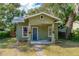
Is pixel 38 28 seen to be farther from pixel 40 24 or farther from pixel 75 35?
pixel 75 35

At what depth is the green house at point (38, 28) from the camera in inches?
122

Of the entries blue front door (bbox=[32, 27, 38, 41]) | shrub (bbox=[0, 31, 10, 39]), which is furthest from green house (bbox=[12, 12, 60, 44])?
shrub (bbox=[0, 31, 10, 39])

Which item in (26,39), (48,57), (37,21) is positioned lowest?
(48,57)

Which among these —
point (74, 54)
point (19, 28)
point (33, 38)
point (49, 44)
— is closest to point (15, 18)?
point (19, 28)

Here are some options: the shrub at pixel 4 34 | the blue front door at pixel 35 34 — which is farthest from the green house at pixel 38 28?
the shrub at pixel 4 34

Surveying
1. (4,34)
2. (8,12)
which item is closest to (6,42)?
(4,34)

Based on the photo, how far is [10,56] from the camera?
3.10m

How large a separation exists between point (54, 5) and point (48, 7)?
0.08 m

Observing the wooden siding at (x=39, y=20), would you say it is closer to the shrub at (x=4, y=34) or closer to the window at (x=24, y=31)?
the window at (x=24, y=31)

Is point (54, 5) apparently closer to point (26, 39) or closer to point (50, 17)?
point (50, 17)

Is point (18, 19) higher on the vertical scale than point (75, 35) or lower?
higher

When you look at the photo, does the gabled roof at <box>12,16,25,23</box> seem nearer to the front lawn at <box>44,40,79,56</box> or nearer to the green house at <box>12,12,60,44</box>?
the green house at <box>12,12,60,44</box>

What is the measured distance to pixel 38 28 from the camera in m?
3.14

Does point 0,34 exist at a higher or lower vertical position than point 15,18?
lower
